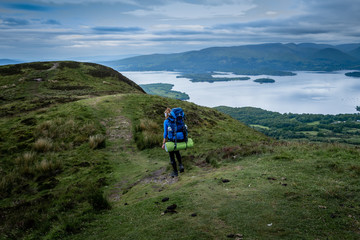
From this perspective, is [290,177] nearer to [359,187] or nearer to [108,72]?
[359,187]

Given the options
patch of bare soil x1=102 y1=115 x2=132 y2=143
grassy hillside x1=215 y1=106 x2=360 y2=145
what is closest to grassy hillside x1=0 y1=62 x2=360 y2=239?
patch of bare soil x1=102 y1=115 x2=132 y2=143

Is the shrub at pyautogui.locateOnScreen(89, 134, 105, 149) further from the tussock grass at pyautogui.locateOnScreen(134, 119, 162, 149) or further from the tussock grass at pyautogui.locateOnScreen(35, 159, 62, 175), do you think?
the tussock grass at pyautogui.locateOnScreen(35, 159, 62, 175)

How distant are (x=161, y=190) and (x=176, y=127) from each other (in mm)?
2741

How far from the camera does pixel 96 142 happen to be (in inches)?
629

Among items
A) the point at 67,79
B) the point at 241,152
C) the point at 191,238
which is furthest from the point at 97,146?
the point at 67,79

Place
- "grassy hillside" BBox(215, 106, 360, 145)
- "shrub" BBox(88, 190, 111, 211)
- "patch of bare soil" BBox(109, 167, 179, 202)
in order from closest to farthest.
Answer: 1. "shrub" BBox(88, 190, 111, 211)
2. "patch of bare soil" BBox(109, 167, 179, 202)
3. "grassy hillside" BBox(215, 106, 360, 145)

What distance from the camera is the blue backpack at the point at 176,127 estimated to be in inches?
385

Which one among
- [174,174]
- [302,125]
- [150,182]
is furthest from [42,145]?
[302,125]

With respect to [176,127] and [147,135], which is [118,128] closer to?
[147,135]

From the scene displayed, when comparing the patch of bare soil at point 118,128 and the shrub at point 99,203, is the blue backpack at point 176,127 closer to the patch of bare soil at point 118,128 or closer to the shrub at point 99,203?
the shrub at point 99,203

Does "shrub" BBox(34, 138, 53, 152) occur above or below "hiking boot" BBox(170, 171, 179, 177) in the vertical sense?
above

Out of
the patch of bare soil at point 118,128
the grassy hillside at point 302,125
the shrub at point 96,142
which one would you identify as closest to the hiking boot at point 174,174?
the shrub at point 96,142

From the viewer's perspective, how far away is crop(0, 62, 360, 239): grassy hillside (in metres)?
5.45

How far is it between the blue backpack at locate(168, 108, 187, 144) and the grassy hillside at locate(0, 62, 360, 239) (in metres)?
1.78
